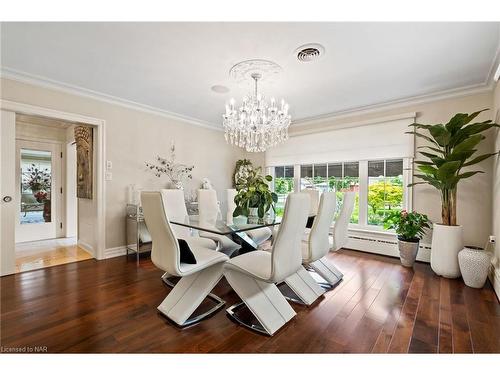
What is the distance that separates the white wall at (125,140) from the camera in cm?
294

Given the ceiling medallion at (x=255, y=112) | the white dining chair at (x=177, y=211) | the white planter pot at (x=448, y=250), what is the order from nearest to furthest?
the ceiling medallion at (x=255, y=112) → the white planter pot at (x=448, y=250) → the white dining chair at (x=177, y=211)

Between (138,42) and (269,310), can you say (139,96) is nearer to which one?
(138,42)

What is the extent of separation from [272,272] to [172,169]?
3.11 m

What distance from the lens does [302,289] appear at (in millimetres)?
2234

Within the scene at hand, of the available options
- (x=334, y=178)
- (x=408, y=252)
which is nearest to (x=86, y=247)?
(x=334, y=178)

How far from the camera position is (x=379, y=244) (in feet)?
12.1

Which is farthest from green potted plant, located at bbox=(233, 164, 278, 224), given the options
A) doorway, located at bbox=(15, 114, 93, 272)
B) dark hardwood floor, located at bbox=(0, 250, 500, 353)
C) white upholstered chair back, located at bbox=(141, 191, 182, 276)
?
doorway, located at bbox=(15, 114, 93, 272)

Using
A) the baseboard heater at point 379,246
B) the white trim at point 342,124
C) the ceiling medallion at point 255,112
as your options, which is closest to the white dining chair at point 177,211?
→ the ceiling medallion at point 255,112

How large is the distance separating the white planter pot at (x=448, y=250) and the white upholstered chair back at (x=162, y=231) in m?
2.99

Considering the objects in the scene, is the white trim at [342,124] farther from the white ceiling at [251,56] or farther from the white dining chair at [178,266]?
the white dining chair at [178,266]

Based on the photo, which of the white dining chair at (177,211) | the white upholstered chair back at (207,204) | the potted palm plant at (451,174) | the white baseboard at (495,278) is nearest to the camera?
A: the white baseboard at (495,278)

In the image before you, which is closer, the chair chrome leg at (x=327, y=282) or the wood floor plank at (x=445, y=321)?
the wood floor plank at (x=445, y=321)

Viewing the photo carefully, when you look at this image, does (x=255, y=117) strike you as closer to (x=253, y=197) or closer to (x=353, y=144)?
(x=253, y=197)
